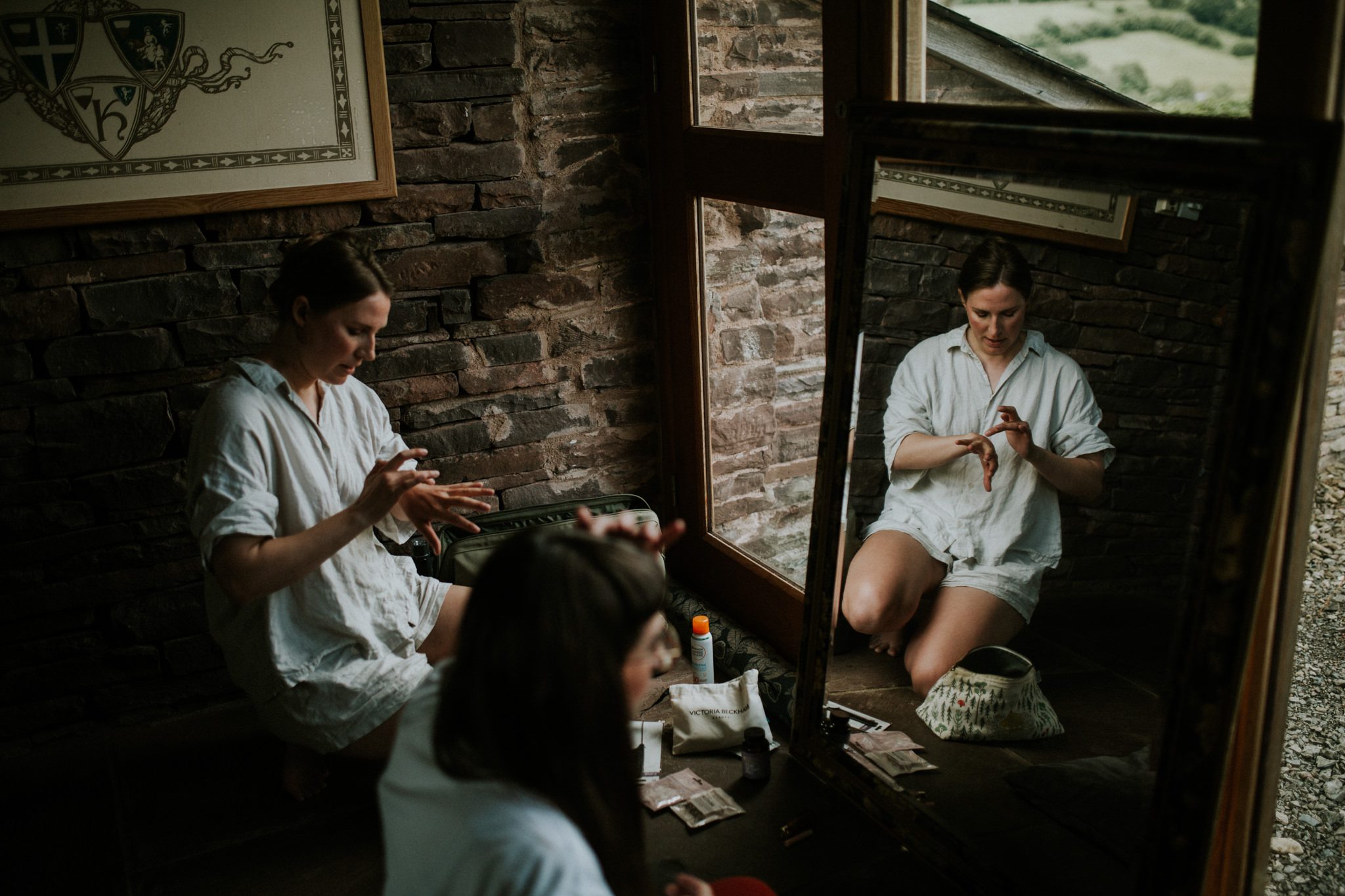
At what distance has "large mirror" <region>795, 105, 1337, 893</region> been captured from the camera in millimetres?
1579

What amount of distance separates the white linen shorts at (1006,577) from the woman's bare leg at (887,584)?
3 centimetres

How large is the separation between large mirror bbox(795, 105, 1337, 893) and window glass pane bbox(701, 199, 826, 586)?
0.44m

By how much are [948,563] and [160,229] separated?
81.4 inches

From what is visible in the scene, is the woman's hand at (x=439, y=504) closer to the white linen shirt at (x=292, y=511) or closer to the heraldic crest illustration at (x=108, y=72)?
the white linen shirt at (x=292, y=511)

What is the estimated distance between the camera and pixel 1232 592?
1.60m

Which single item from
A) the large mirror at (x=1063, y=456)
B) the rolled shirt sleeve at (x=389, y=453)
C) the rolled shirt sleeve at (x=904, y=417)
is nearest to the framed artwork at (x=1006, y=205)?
the large mirror at (x=1063, y=456)

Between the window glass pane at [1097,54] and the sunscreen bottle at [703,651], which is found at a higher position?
the window glass pane at [1097,54]

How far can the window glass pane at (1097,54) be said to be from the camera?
1595 mm

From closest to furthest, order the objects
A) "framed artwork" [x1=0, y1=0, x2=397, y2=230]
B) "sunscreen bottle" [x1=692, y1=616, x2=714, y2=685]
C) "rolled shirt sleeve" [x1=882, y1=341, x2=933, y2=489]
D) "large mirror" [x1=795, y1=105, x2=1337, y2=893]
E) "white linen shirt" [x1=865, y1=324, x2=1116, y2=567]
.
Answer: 1. "large mirror" [x1=795, y1=105, x2=1337, y2=893]
2. "white linen shirt" [x1=865, y1=324, x2=1116, y2=567]
3. "rolled shirt sleeve" [x1=882, y1=341, x2=933, y2=489]
4. "framed artwork" [x1=0, y1=0, x2=397, y2=230]
5. "sunscreen bottle" [x1=692, y1=616, x2=714, y2=685]

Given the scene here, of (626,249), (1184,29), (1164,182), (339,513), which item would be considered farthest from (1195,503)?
(626,249)

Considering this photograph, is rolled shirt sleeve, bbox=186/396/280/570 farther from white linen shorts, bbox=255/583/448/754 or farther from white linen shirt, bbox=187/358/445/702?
white linen shorts, bbox=255/583/448/754

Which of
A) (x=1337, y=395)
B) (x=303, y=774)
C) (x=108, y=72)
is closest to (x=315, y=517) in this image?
(x=303, y=774)

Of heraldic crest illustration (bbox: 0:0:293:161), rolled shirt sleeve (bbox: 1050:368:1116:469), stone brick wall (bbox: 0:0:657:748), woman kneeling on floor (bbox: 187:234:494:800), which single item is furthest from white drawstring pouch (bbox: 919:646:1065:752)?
heraldic crest illustration (bbox: 0:0:293:161)

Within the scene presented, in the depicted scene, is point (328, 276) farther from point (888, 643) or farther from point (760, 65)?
point (888, 643)
